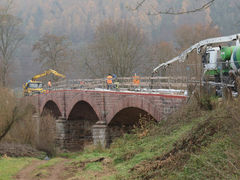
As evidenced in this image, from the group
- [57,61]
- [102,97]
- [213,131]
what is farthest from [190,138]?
[57,61]

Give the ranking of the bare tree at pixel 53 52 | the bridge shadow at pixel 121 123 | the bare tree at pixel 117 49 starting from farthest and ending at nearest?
the bare tree at pixel 53 52, the bare tree at pixel 117 49, the bridge shadow at pixel 121 123

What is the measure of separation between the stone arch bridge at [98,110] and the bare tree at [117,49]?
7879 mm

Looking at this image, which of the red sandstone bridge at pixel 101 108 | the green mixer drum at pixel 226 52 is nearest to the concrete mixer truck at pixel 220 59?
the green mixer drum at pixel 226 52

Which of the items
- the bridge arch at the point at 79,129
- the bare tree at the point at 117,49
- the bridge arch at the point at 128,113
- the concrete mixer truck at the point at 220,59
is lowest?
the bridge arch at the point at 79,129

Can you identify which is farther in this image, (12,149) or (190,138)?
(12,149)

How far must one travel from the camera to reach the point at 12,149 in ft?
52.6

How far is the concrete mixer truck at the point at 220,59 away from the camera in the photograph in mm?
10812

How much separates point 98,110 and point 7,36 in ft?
93.3

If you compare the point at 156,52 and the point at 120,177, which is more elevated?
the point at 156,52

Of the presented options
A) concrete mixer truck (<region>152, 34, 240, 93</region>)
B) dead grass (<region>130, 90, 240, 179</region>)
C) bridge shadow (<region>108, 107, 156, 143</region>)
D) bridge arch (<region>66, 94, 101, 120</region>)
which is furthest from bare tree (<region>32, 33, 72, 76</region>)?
dead grass (<region>130, 90, 240, 179</region>)

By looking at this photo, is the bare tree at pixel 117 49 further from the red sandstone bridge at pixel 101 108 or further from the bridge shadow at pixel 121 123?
the bridge shadow at pixel 121 123

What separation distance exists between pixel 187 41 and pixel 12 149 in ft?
86.8

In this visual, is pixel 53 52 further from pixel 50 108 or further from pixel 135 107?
pixel 135 107

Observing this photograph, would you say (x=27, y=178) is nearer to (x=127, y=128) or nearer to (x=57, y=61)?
(x=127, y=128)
